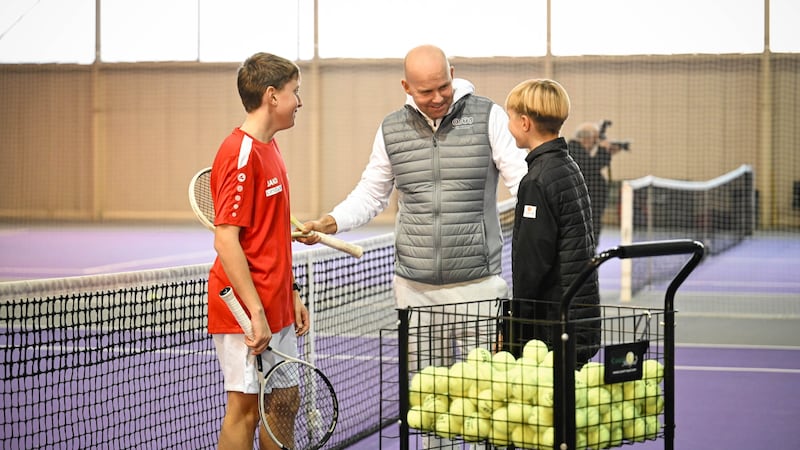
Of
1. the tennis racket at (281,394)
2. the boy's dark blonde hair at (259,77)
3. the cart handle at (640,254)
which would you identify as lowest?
the tennis racket at (281,394)

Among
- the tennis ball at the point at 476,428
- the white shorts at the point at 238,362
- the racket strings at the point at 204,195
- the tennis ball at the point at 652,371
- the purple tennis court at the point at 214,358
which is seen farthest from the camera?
the purple tennis court at the point at 214,358

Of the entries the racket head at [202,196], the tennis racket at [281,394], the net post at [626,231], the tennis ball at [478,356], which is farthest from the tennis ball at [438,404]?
the net post at [626,231]

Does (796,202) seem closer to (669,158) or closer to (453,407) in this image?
(669,158)

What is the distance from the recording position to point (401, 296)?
3826mm

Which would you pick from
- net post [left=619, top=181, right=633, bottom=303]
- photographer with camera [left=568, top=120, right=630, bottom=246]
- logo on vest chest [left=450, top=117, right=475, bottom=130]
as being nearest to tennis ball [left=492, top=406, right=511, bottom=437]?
logo on vest chest [left=450, top=117, right=475, bottom=130]

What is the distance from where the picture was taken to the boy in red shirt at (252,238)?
290 centimetres

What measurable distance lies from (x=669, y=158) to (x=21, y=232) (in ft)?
41.9

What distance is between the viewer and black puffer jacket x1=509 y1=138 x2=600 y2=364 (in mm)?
2857

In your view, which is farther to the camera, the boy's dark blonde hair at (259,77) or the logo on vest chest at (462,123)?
the logo on vest chest at (462,123)

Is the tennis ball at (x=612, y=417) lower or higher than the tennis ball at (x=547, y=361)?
lower

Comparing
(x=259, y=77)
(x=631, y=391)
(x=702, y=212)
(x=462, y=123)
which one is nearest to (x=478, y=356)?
(x=631, y=391)

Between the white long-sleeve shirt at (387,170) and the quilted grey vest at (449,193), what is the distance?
0.03 metres

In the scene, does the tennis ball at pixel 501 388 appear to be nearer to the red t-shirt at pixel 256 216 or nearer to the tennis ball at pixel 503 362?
the tennis ball at pixel 503 362

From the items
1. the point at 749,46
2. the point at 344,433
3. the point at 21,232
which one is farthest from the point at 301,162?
the point at 344,433
